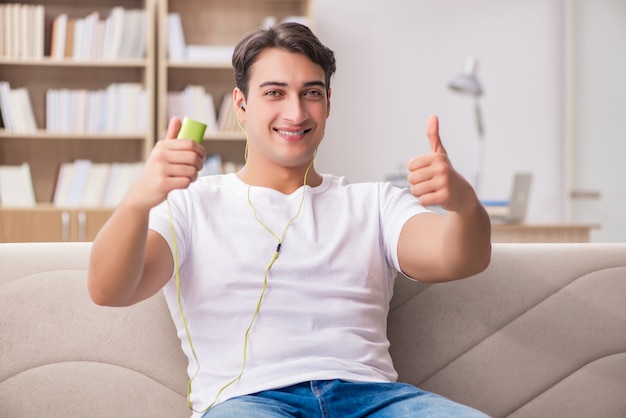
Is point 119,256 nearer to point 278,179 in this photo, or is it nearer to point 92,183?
point 278,179

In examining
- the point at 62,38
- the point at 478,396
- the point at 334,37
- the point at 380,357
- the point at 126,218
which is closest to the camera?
the point at 126,218

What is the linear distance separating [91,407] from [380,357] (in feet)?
1.83

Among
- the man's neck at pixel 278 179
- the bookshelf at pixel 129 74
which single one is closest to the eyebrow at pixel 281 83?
the man's neck at pixel 278 179

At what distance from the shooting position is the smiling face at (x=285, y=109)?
5.24 ft

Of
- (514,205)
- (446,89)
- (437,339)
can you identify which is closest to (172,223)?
(437,339)

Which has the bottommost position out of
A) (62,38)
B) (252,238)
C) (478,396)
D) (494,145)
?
(478,396)

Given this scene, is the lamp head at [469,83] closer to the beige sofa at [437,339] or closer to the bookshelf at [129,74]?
the bookshelf at [129,74]

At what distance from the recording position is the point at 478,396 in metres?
1.64

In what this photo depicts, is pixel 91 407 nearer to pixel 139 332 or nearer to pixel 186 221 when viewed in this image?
pixel 139 332

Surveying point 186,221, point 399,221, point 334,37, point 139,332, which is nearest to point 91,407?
point 139,332

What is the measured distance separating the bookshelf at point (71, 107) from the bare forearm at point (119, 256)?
278 cm

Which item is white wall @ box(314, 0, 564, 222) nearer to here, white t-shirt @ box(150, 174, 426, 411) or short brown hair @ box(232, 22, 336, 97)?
short brown hair @ box(232, 22, 336, 97)

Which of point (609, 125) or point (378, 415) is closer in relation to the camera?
point (378, 415)

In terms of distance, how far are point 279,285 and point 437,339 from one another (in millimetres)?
399
